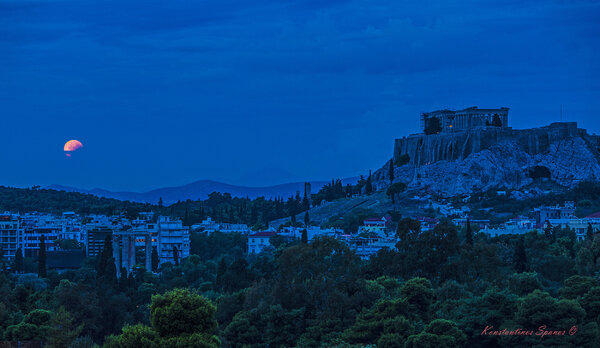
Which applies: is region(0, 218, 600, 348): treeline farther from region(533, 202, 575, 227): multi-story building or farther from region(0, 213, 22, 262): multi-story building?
region(533, 202, 575, 227): multi-story building

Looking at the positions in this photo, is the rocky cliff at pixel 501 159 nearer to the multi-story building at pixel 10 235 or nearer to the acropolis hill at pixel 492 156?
the acropolis hill at pixel 492 156

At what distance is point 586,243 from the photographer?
49.8m

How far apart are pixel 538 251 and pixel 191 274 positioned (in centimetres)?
1954

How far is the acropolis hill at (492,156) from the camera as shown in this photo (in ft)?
329

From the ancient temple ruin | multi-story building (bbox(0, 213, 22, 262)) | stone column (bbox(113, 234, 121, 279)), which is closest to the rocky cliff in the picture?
the ancient temple ruin

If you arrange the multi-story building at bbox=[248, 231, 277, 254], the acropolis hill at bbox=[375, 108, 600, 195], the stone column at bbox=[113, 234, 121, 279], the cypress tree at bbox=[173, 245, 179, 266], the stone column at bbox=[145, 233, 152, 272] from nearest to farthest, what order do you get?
the stone column at bbox=[113, 234, 121, 279] → the cypress tree at bbox=[173, 245, 179, 266] → the stone column at bbox=[145, 233, 152, 272] → the multi-story building at bbox=[248, 231, 277, 254] → the acropolis hill at bbox=[375, 108, 600, 195]

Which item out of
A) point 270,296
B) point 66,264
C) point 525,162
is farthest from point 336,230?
point 270,296

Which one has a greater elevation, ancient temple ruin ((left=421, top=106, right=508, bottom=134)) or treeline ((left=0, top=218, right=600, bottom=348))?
ancient temple ruin ((left=421, top=106, right=508, bottom=134))

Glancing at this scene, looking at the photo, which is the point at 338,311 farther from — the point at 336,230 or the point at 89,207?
the point at 89,207

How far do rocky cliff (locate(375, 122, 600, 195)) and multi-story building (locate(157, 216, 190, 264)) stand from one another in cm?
3225

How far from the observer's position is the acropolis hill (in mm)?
100375

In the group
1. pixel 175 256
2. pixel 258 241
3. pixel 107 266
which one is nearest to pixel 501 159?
pixel 258 241

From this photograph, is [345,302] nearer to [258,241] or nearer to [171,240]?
[171,240]

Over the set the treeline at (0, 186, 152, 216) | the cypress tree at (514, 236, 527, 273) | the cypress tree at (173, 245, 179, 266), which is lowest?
the cypress tree at (514, 236, 527, 273)
